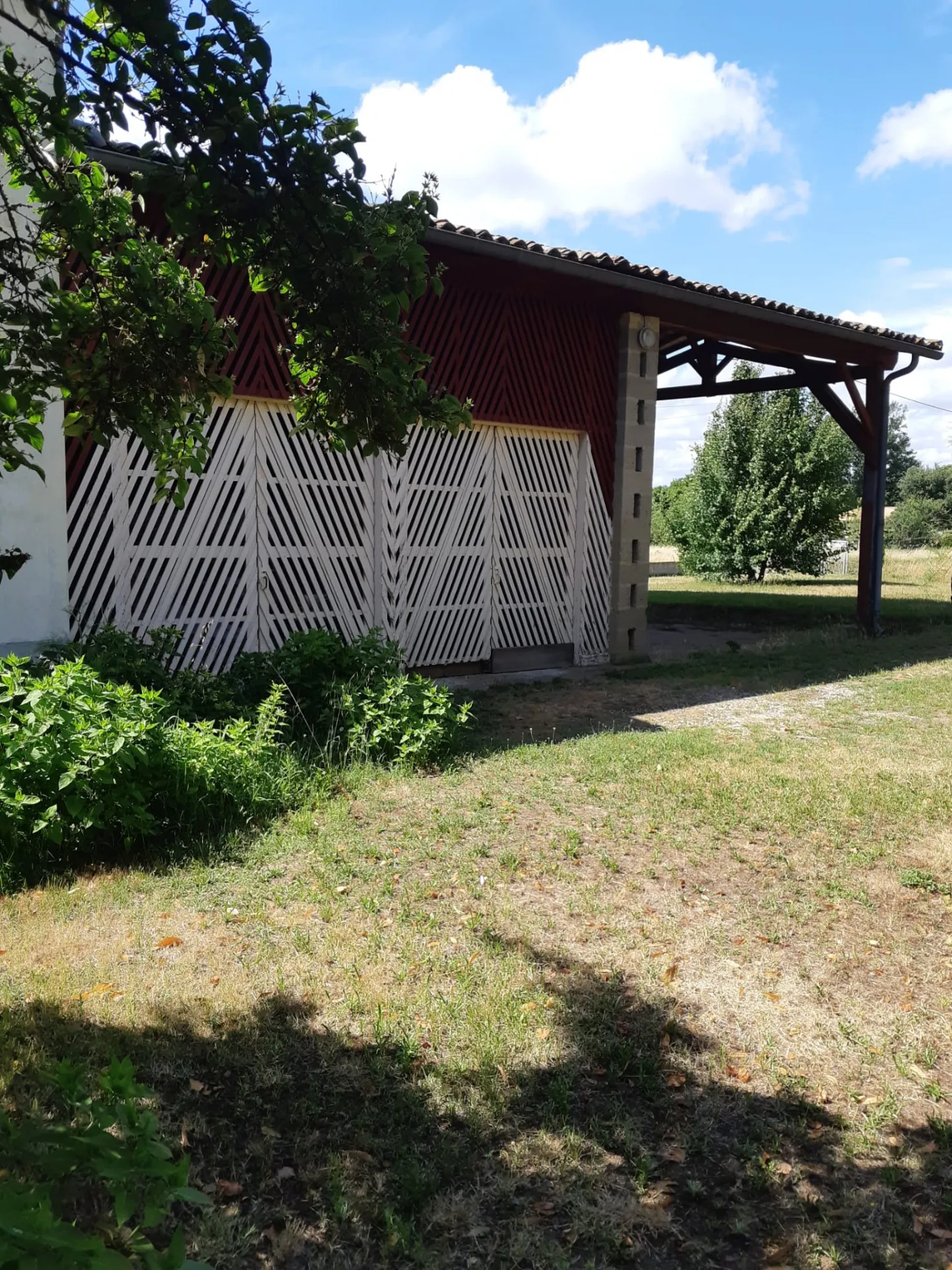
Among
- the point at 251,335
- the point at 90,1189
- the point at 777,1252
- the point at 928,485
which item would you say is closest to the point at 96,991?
the point at 90,1189

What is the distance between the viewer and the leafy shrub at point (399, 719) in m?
6.22

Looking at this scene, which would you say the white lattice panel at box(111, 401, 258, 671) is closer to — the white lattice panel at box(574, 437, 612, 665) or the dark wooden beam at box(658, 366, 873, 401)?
the white lattice panel at box(574, 437, 612, 665)

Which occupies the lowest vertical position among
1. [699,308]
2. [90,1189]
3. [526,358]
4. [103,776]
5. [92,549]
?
[90,1189]

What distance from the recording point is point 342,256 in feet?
8.69

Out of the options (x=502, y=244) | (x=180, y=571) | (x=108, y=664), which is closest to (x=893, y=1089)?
(x=108, y=664)

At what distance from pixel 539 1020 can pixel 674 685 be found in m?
6.58

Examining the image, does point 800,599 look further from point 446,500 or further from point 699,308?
point 446,500

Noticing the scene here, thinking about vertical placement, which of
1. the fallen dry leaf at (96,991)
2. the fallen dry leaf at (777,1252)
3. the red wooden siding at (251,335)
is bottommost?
the fallen dry leaf at (777,1252)

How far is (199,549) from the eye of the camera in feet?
25.3

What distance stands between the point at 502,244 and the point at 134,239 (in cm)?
549

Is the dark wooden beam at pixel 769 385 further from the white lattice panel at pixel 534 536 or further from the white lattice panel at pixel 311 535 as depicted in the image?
the white lattice panel at pixel 311 535

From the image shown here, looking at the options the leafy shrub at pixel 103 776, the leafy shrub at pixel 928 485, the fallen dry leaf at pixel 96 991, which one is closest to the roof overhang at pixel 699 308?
the leafy shrub at pixel 103 776

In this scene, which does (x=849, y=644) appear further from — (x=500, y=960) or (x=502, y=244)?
(x=500, y=960)

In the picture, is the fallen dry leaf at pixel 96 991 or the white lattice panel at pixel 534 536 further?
the white lattice panel at pixel 534 536
